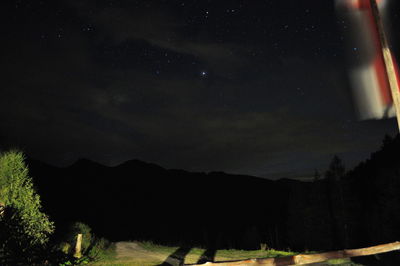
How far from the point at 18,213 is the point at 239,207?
470 ft

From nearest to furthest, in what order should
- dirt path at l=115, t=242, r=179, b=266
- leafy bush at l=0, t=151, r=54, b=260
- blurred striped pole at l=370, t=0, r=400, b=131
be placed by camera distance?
1. blurred striped pole at l=370, t=0, r=400, b=131
2. leafy bush at l=0, t=151, r=54, b=260
3. dirt path at l=115, t=242, r=179, b=266

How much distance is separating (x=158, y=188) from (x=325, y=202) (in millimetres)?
132826

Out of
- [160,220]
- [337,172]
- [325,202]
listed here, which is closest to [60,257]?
[337,172]

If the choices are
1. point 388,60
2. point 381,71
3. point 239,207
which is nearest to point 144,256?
point 381,71

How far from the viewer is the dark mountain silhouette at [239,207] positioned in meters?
48.2

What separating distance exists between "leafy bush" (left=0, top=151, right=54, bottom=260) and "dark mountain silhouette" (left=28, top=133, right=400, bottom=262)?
11.6 meters

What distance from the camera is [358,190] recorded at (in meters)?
56.5

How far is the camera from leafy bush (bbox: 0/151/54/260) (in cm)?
1277

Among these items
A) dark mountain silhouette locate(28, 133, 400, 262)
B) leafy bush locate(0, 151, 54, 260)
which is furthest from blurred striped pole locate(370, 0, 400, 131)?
dark mountain silhouette locate(28, 133, 400, 262)

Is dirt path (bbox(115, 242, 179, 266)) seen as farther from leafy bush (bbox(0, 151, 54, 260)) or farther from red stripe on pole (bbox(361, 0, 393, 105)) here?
red stripe on pole (bbox(361, 0, 393, 105))

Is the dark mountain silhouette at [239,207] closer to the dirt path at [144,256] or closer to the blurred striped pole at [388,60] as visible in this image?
the dirt path at [144,256]

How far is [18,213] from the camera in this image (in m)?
14.1

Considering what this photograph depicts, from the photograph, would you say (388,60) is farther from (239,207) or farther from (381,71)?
(239,207)

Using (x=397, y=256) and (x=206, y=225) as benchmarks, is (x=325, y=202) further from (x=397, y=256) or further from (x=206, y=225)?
(x=206, y=225)
